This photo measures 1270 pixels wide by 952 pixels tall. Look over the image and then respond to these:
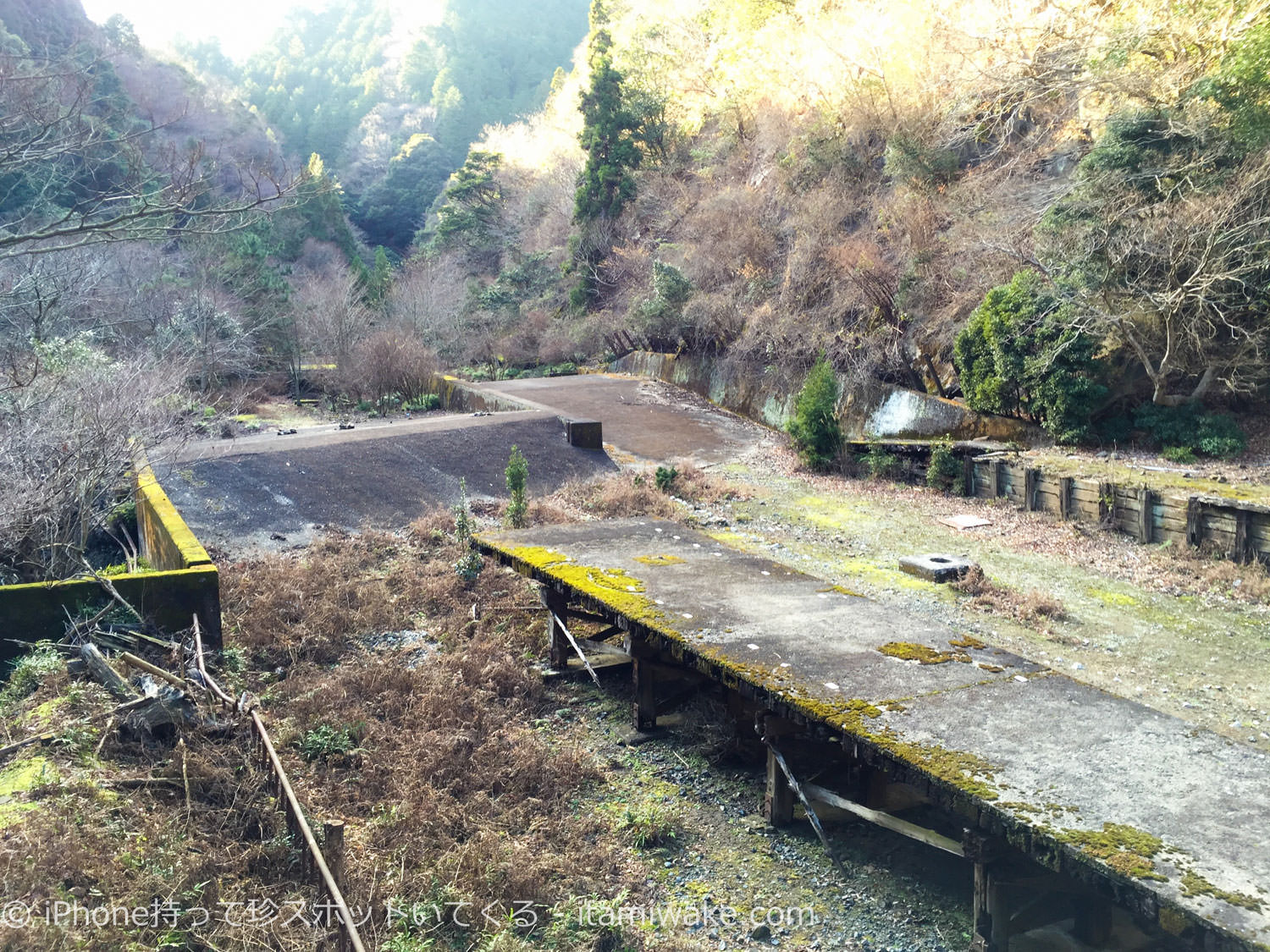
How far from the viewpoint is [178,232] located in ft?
19.7

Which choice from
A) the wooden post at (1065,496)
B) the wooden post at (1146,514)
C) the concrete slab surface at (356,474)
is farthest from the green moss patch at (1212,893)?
the concrete slab surface at (356,474)

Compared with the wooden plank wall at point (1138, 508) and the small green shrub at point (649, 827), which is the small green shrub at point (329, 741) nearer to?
the small green shrub at point (649, 827)

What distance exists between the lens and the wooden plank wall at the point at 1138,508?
10.5 meters

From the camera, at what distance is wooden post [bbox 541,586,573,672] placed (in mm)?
8156

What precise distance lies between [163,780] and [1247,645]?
8.98 m

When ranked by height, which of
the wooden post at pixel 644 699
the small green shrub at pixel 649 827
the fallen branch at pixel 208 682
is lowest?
the small green shrub at pixel 649 827

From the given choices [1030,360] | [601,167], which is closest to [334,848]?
[1030,360]

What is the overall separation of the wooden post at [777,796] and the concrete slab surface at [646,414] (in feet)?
41.9

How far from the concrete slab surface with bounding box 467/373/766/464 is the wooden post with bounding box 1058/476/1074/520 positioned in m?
7.22

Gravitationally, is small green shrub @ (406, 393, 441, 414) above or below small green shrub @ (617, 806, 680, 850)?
above

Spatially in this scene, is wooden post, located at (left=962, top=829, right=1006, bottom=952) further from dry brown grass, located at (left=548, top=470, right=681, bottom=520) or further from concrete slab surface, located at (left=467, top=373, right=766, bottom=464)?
concrete slab surface, located at (left=467, top=373, right=766, bottom=464)

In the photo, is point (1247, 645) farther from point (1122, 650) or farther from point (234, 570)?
point (234, 570)

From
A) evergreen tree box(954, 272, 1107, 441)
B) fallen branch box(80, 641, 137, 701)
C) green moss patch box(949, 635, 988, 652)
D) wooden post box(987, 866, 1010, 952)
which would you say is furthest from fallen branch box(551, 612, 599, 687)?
evergreen tree box(954, 272, 1107, 441)

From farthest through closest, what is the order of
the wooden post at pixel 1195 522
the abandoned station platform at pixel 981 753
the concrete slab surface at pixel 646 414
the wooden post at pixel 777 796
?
the concrete slab surface at pixel 646 414 < the wooden post at pixel 1195 522 < the wooden post at pixel 777 796 < the abandoned station platform at pixel 981 753
